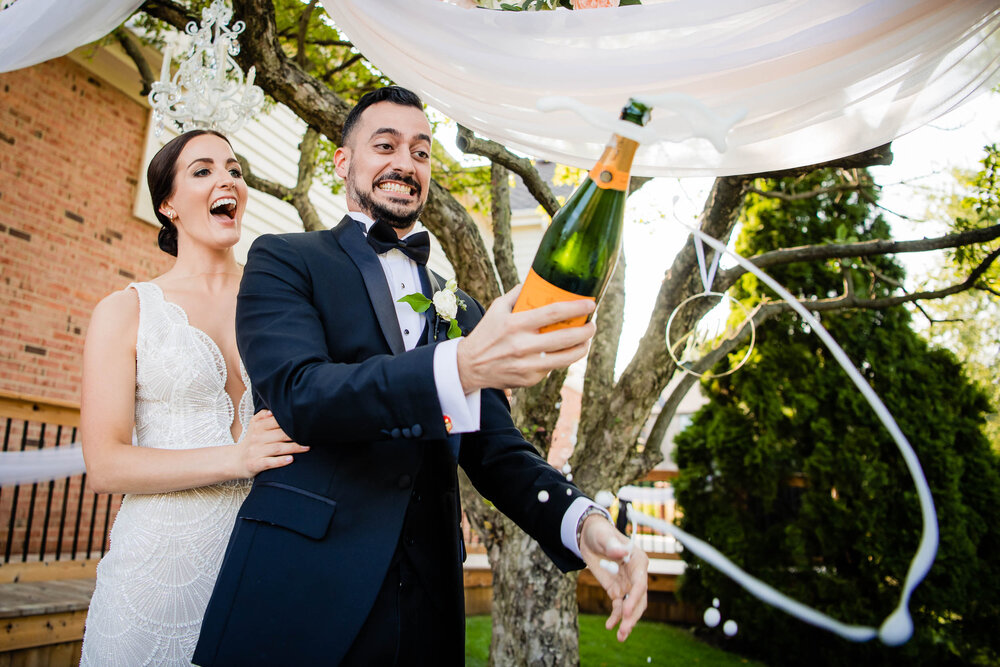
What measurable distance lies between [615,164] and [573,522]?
82 centimetres

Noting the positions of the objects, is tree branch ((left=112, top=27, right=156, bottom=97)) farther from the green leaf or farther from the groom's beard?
the green leaf

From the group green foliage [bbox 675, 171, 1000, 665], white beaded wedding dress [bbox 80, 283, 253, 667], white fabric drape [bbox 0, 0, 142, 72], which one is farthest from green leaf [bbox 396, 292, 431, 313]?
green foliage [bbox 675, 171, 1000, 665]

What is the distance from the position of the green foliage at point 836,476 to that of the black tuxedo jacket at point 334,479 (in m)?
5.94

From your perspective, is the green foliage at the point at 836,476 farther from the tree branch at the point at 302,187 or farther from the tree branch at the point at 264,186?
the tree branch at the point at 264,186

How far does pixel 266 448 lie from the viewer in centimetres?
153

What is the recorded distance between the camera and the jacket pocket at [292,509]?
4.56 feet

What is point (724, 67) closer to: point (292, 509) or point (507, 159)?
point (292, 509)

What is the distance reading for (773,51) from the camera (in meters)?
1.47

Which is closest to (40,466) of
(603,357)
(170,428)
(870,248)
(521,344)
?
(170,428)

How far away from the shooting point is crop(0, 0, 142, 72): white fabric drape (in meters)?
2.32

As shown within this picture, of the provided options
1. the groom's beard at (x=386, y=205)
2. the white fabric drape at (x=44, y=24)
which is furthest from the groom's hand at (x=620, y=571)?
the white fabric drape at (x=44, y=24)

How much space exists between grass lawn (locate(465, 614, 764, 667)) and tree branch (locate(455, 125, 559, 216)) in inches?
156

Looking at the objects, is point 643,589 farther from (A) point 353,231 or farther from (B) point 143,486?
(B) point 143,486

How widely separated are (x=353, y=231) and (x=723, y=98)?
3.20 ft
